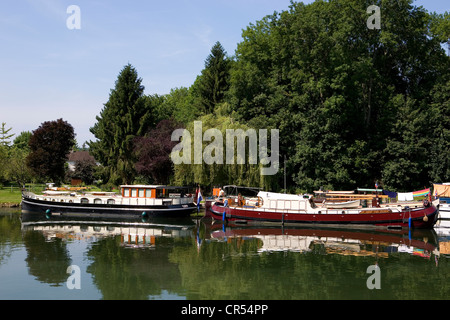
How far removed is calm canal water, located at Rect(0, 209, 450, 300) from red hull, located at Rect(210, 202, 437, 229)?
46.9 inches

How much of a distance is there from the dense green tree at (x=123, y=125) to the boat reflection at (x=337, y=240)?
87.3 feet

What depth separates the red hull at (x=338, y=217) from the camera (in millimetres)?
33812

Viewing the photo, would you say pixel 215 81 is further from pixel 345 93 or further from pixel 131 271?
pixel 131 271

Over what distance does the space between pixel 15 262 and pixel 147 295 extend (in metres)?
9.42

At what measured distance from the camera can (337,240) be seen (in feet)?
99.0

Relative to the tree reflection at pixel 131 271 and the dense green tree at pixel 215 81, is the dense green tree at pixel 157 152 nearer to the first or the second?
the dense green tree at pixel 215 81

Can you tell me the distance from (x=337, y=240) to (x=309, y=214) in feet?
20.5

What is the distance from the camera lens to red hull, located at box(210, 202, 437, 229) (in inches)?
1331
